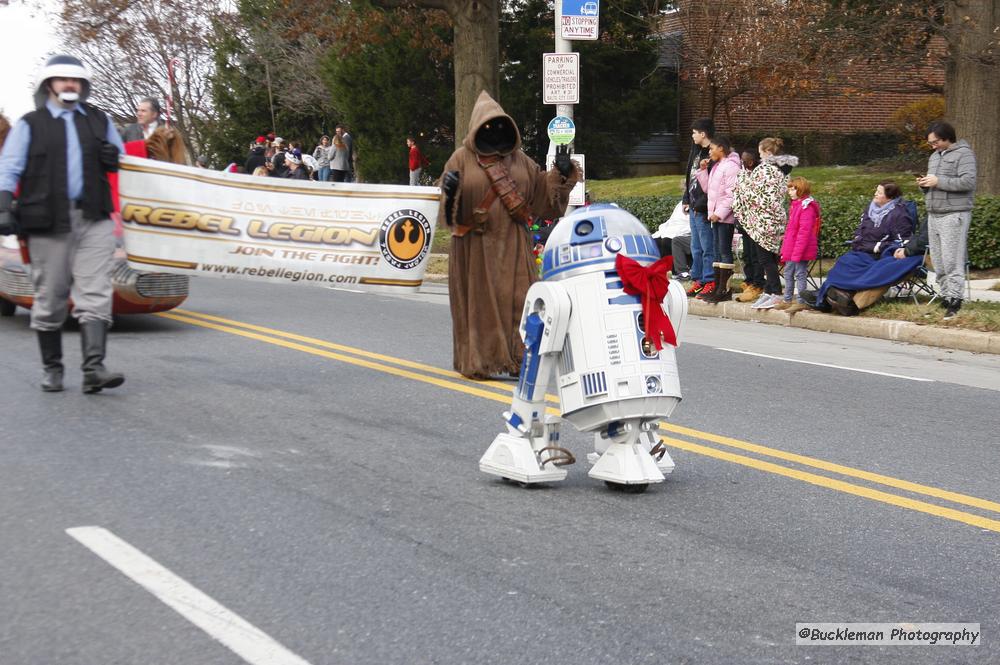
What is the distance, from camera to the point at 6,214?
8117mm

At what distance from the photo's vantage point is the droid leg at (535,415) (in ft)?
19.9

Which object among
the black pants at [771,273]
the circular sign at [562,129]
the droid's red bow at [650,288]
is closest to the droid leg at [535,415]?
the droid's red bow at [650,288]

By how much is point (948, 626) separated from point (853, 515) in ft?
4.78

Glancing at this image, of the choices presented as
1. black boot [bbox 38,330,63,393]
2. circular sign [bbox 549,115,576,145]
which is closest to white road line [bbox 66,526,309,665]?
black boot [bbox 38,330,63,393]

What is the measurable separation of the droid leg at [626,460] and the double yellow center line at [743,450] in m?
0.97

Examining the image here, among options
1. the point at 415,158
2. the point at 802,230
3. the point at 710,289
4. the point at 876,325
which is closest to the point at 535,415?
the point at 876,325

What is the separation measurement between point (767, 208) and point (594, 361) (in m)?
8.97

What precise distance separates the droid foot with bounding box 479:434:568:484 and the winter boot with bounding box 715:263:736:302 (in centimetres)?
936

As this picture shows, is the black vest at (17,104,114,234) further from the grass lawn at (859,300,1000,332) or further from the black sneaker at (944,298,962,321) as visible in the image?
the black sneaker at (944,298,962,321)

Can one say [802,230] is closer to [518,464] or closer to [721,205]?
Result: [721,205]

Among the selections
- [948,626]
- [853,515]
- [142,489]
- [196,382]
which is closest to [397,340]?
[196,382]

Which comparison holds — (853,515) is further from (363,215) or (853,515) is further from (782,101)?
(782,101)

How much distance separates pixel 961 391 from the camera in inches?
385

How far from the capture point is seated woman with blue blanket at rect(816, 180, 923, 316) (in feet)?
45.3
